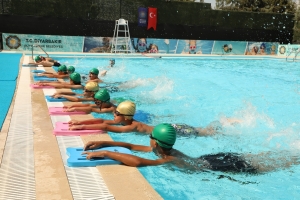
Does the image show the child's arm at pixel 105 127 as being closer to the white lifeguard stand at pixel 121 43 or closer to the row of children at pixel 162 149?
the row of children at pixel 162 149

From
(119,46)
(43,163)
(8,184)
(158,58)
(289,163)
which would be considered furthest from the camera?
(119,46)

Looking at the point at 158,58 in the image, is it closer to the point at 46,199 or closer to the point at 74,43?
the point at 74,43

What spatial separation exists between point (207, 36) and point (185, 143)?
935 inches

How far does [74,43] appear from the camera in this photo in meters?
22.0

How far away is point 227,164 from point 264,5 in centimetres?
4869

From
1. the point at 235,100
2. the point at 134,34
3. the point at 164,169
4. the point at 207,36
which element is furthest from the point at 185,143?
the point at 207,36

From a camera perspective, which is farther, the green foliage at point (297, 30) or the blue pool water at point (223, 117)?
the green foliage at point (297, 30)

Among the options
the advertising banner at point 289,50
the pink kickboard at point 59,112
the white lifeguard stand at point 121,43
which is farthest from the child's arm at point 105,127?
the advertising banner at point 289,50

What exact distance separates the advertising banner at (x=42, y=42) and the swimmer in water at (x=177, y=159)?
736 inches

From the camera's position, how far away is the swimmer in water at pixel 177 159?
11.9 ft

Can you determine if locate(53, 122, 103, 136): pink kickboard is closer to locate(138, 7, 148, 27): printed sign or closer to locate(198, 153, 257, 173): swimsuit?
locate(198, 153, 257, 173): swimsuit

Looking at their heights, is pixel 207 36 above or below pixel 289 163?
above

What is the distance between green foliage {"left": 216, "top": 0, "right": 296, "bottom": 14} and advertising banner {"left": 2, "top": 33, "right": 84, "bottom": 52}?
104 ft

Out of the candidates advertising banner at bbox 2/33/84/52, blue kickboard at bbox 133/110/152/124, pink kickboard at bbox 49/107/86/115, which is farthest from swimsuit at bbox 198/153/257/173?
advertising banner at bbox 2/33/84/52
